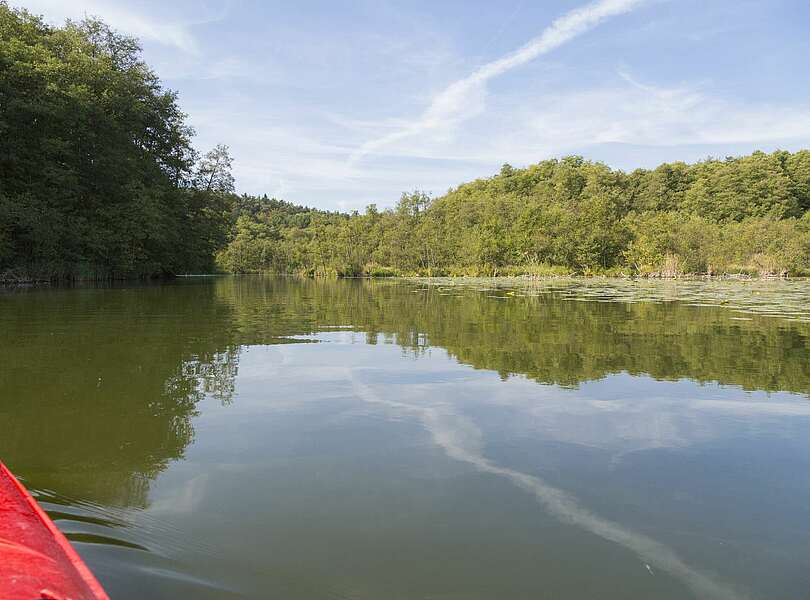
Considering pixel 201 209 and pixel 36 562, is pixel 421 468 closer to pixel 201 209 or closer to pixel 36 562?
pixel 36 562

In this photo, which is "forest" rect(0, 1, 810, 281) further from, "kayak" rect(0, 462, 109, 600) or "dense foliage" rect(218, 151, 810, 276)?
"kayak" rect(0, 462, 109, 600)

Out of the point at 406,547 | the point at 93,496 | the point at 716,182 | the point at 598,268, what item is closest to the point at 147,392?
the point at 93,496

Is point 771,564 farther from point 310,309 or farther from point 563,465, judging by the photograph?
point 310,309

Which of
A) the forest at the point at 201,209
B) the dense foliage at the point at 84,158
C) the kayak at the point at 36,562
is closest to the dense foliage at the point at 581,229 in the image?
the forest at the point at 201,209

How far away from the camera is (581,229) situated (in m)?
45.4

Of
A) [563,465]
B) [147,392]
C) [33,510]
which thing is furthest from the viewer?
[147,392]

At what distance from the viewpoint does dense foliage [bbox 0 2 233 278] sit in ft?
79.5

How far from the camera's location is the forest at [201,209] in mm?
25109

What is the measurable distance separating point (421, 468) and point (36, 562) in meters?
2.08

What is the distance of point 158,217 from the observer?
30031 mm

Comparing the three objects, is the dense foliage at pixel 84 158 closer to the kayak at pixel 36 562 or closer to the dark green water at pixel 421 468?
the dark green water at pixel 421 468

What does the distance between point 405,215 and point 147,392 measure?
5876 cm

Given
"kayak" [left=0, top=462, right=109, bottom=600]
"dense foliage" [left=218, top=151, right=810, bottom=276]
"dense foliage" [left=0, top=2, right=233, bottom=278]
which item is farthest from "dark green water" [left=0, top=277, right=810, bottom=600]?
"dense foliage" [left=218, top=151, right=810, bottom=276]

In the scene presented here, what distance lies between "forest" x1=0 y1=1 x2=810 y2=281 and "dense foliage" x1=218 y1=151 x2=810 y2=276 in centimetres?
17
